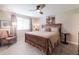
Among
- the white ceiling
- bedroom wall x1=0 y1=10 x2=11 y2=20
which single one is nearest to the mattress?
the white ceiling

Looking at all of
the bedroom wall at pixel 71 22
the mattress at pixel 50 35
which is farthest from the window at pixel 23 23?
the bedroom wall at pixel 71 22

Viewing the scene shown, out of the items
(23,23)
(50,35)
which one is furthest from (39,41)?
(23,23)

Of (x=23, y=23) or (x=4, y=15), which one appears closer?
(x=4, y=15)

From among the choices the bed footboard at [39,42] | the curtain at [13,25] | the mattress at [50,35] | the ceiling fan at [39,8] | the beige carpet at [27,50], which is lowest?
the beige carpet at [27,50]

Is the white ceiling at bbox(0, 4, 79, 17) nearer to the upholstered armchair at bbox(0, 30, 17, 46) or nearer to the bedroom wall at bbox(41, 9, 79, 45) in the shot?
the bedroom wall at bbox(41, 9, 79, 45)

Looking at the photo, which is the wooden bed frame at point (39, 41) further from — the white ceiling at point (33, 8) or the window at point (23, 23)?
the white ceiling at point (33, 8)

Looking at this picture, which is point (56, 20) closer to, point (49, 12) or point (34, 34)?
point (49, 12)

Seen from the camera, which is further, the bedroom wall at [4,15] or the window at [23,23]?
the window at [23,23]

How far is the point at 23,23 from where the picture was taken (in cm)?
204

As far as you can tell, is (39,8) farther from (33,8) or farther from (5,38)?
(5,38)

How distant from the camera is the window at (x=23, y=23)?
6.65 feet

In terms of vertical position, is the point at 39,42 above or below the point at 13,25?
below

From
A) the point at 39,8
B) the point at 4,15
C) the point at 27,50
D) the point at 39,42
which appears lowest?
the point at 27,50
